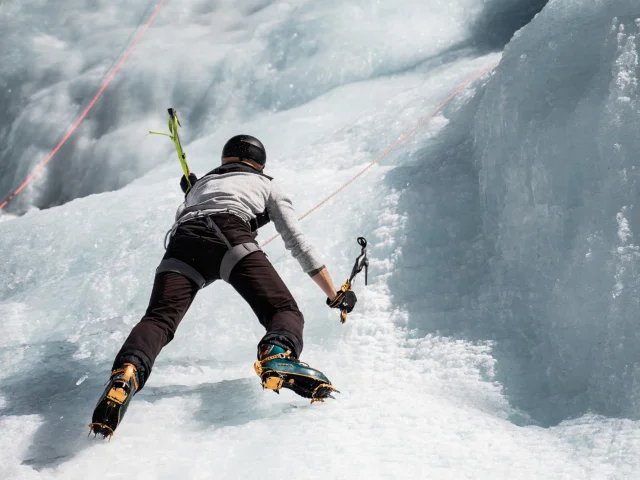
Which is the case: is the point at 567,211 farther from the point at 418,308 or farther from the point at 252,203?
the point at 252,203

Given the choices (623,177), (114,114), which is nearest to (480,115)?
(623,177)

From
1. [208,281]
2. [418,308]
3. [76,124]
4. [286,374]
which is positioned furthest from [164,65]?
[286,374]

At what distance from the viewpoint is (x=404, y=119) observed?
5.04 meters

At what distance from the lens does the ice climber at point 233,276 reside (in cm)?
214

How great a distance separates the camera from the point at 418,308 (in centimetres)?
325

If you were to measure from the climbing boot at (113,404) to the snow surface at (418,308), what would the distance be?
10 centimetres

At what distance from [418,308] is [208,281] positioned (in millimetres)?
1175

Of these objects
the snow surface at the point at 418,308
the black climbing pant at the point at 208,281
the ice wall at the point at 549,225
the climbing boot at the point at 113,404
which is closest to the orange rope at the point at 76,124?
the snow surface at the point at 418,308

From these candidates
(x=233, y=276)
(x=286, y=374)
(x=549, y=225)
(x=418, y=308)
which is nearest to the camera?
(x=286, y=374)

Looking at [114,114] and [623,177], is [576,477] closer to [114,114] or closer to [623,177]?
[623,177]

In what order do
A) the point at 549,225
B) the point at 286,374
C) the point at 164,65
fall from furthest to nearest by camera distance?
the point at 164,65 < the point at 549,225 < the point at 286,374

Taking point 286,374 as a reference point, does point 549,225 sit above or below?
above

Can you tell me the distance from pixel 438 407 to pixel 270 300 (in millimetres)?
764

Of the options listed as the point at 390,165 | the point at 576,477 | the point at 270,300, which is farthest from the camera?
the point at 390,165
